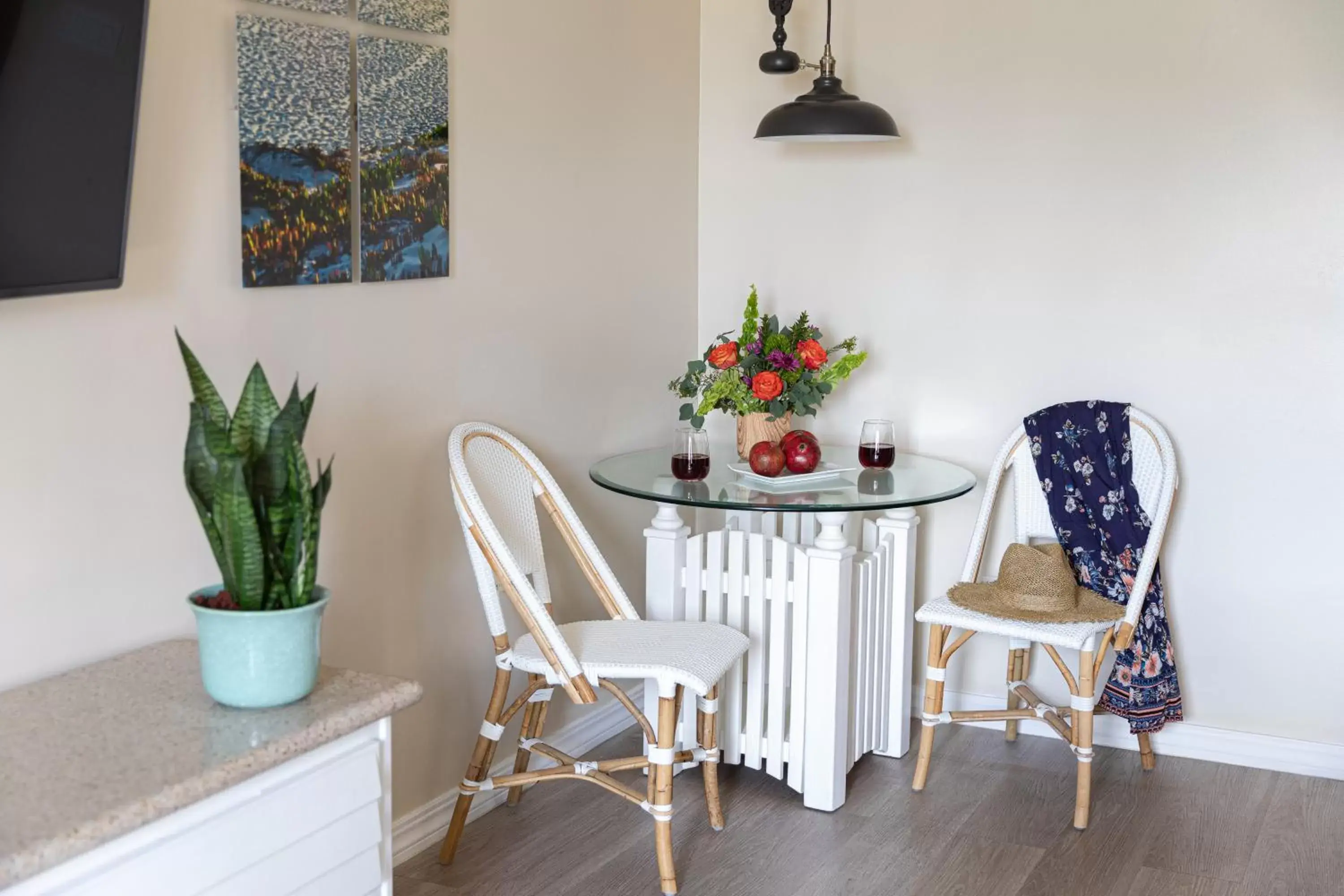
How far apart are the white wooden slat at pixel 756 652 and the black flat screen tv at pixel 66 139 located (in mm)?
1606

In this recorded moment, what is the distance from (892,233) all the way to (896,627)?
1.07 metres

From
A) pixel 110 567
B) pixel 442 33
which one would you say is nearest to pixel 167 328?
pixel 110 567

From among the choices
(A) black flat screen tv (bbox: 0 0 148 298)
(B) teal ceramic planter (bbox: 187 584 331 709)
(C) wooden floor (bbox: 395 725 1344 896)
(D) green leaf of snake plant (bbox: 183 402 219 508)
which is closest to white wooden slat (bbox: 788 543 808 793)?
(C) wooden floor (bbox: 395 725 1344 896)

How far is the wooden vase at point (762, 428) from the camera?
3162mm

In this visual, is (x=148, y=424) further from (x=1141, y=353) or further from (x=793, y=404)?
(x=1141, y=353)

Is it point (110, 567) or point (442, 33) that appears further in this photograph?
point (442, 33)

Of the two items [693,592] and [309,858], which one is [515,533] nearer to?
[693,592]

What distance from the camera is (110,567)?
2.09m

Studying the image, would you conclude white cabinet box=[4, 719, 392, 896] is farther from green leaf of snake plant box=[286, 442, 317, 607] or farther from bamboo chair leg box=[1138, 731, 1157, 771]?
bamboo chair leg box=[1138, 731, 1157, 771]

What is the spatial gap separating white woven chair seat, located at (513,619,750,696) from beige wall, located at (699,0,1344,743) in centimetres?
104

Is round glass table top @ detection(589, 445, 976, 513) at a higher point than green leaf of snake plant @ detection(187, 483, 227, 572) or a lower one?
lower

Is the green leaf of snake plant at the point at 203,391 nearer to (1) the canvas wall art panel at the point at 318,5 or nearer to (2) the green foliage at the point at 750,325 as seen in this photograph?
(1) the canvas wall art panel at the point at 318,5

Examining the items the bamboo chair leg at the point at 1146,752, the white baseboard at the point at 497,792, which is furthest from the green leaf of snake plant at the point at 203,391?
the bamboo chair leg at the point at 1146,752

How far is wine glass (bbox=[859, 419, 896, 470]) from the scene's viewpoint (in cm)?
317
